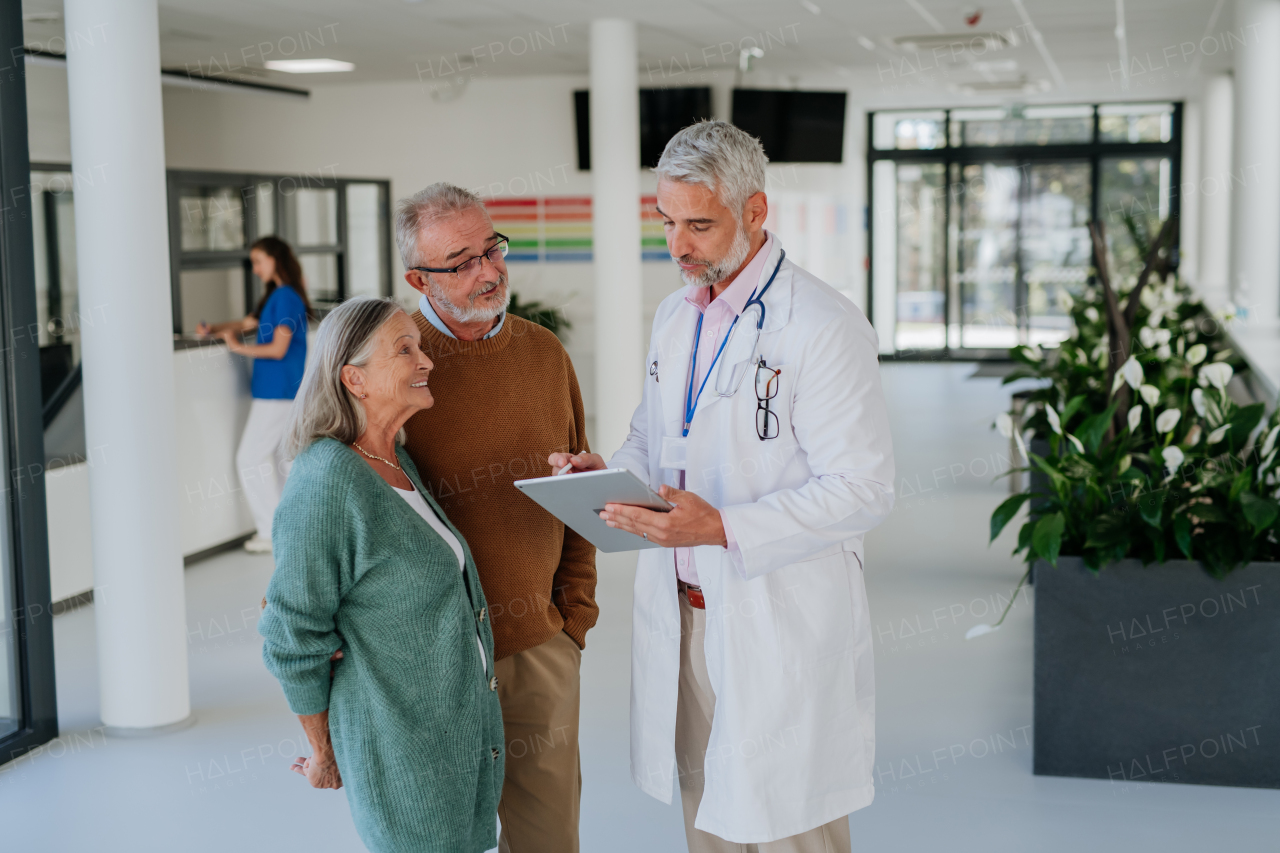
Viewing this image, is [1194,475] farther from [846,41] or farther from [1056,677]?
[846,41]

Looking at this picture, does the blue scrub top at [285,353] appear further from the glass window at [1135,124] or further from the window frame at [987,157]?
the glass window at [1135,124]

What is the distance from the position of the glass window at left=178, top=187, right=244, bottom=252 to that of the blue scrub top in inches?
137

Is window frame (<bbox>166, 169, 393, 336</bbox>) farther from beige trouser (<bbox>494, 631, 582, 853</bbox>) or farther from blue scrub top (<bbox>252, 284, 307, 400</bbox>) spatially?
beige trouser (<bbox>494, 631, 582, 853</bbox>)

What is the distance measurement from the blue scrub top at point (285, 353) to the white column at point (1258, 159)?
588cm

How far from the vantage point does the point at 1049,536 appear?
11.4 ft

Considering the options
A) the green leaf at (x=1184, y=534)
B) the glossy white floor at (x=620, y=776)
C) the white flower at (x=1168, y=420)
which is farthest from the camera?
the white flower at (x=1168, y=420)

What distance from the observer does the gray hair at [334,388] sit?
1.98 meters

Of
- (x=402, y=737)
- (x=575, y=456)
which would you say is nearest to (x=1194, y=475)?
(x=575, y=456)

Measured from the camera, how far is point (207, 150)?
11.0m

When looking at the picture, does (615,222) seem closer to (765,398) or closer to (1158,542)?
(1158,542)

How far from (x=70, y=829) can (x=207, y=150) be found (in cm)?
890

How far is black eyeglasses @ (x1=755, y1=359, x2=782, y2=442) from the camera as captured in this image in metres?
2.06

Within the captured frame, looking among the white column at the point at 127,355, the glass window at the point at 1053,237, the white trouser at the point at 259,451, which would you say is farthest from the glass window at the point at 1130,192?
the white column at the point at 127,355

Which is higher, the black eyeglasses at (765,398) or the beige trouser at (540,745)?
the black eyeglasses at (765,398)
